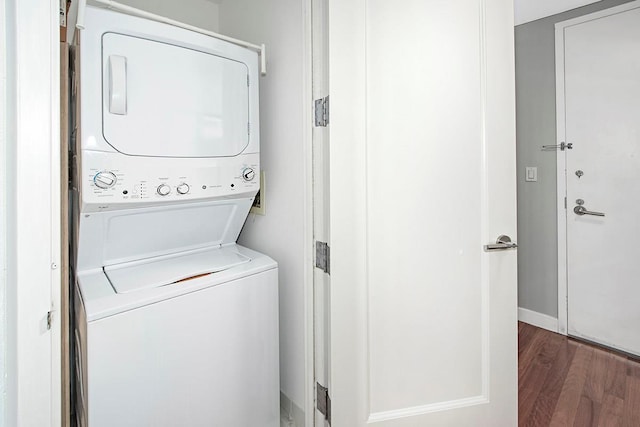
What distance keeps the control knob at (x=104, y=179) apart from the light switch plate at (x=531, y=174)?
9.29 ft

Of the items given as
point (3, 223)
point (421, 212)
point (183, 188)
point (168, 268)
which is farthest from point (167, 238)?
point (421, 212)

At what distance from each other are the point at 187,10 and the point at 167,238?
1312mm

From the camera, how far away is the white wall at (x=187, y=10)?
1763 mm

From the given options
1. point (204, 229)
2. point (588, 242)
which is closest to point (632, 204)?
point (588, 242)

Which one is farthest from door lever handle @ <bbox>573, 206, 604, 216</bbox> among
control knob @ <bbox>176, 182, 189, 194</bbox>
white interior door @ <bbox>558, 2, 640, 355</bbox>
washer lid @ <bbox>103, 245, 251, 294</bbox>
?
control knob @ <bbox>176, 182, 189, 194</bbox>

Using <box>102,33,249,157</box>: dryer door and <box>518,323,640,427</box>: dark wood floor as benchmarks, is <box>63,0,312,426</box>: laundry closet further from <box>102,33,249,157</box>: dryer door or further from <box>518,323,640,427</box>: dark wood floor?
<box>518,323,640,427</box>: dark wood floor

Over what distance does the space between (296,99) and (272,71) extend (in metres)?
0.29

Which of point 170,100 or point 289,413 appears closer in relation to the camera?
point 170,100

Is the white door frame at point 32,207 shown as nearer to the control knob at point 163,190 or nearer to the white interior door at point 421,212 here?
the control knob at point 163,190

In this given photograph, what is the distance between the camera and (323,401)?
4.54ft

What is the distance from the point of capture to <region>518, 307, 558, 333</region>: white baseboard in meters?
2.66

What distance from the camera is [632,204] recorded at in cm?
222

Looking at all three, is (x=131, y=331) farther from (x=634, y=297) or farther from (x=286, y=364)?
(x=634, y=297)

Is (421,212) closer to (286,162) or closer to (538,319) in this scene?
(286,162)
